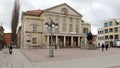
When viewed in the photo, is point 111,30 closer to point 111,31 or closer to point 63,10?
point 111,31

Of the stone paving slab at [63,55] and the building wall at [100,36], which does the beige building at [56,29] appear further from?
the stone paving slab at [63,55]

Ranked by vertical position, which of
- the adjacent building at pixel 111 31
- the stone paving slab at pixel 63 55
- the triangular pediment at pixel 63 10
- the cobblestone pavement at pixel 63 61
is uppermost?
the triangular pediment at pixel 63 10

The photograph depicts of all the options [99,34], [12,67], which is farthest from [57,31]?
[12,67]

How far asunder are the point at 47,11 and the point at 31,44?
48.8 feet

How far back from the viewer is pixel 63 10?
74.3 m

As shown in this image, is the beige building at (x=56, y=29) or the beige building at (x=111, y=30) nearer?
the beige building at (x=56, y=29)

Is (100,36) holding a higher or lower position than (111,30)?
lower

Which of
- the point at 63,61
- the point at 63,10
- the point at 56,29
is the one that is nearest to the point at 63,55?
the point at 63,61

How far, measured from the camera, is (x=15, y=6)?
79438 mm

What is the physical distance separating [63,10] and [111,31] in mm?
34428

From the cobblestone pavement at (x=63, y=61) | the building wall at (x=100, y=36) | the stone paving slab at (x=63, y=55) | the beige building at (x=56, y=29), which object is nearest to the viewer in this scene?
the cobblestone pavement at (x=63, y=61)

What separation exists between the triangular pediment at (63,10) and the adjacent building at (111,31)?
25.3 meters

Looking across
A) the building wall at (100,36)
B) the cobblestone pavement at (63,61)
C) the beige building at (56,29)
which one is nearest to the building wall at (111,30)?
the building wall at (100,36)

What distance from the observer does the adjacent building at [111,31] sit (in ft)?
294
